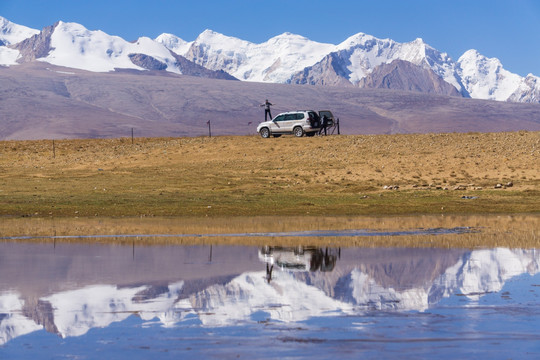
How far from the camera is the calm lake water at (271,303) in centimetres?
1037

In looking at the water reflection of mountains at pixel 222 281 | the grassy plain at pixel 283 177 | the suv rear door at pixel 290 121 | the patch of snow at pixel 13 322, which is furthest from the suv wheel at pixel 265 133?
the patch of snow at pixel 13 322

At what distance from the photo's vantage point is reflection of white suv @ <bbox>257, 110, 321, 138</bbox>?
63713mm

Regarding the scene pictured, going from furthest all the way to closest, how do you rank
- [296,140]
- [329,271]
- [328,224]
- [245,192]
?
[296,140] → [245,192] → [328,224] → [329,271]

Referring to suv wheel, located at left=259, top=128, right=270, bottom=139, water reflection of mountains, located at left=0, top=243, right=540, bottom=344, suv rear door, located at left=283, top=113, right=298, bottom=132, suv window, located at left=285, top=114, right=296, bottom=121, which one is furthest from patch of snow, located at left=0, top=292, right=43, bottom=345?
suv window, located at left=285, top=114, right=296, bottom=121

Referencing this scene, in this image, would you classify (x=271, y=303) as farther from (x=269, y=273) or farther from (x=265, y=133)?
(x=265, y=133)

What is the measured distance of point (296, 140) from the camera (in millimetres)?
60594

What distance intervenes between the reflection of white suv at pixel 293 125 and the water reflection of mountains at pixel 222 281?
1671 inches

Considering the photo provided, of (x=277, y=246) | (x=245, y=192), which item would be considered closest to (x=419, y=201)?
(x=245, y=192)

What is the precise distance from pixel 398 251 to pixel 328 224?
877cm

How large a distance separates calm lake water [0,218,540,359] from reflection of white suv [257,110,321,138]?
4291cm

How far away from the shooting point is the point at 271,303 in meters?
13.3

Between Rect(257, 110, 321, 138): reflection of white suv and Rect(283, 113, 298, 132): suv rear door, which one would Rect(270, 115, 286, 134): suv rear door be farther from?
Rect(283, 113, 298, 132): suv rear door

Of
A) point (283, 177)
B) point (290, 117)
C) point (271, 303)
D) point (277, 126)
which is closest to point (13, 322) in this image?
point (271, 303)

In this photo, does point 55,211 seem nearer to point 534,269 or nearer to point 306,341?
point 534,269
